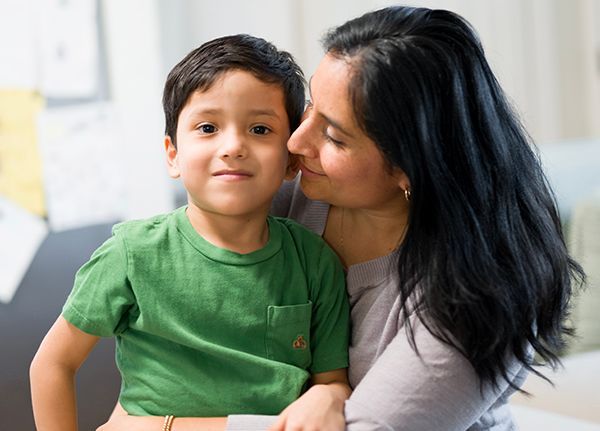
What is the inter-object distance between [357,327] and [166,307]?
318mm


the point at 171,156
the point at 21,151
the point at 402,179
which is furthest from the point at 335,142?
the point at 21,151

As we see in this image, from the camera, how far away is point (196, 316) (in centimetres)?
152

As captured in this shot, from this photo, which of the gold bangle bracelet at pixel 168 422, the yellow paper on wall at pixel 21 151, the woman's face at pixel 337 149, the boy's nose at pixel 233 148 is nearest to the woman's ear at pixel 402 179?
the woman's face at pixel 337 149

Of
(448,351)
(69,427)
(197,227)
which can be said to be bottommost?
(69,427)

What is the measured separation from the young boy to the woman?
0.22 ft

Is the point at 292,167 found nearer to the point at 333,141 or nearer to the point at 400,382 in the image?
the point at 333,141

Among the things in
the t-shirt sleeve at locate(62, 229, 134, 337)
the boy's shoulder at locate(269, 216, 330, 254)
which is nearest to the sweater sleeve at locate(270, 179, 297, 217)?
the boy's shoulder at locate(269, 216, 330, 254)

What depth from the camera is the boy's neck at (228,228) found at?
1543 millimetres

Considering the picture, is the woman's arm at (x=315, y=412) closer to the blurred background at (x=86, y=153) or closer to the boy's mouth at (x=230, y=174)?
the boy's mouth at (x=230, y=174)

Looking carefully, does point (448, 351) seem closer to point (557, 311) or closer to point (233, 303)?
point (557, 311)

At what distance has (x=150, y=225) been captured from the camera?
157 centimetres

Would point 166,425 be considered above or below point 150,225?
below

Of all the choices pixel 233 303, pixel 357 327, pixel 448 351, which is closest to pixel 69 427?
pixel 233 303

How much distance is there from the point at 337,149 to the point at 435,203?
166mm
